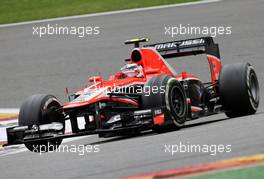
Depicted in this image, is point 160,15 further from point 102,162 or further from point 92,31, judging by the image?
point 102,162

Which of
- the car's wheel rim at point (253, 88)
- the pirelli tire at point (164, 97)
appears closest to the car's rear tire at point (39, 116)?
the pirelli tire at point (164, 97)

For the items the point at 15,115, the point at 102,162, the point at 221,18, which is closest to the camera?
the point at 102,162

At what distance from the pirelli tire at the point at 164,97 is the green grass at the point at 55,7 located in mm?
14392

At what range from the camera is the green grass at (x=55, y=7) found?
26.7 m

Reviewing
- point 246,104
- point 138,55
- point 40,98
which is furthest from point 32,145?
point 246,104

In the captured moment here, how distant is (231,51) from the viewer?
66.4ft

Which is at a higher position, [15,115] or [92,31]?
[92,31]

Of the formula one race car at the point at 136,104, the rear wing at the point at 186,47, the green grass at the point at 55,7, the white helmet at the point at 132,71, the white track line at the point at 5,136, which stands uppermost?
the green grass at the point at 55,7

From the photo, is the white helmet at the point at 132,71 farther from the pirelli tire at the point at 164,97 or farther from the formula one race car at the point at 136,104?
the pirelli tire at the point at 164,97

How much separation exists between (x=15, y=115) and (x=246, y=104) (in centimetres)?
577

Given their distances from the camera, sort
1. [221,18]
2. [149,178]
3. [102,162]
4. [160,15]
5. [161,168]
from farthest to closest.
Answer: [160,15], [221,18], [102,162], [161,168], [149,178]

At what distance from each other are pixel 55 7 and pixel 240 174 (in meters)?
21.5

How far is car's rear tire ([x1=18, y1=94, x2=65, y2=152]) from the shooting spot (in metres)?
11.7

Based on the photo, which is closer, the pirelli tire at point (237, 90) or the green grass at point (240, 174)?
the green grass at point (240, 174)
